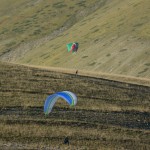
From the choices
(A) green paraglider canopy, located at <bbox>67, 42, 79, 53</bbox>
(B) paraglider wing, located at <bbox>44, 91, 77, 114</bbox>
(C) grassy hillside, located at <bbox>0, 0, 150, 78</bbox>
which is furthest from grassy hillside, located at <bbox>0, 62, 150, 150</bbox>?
(C) grassy hillside, located at <bbox>0, 0, 150, 78</bbox>

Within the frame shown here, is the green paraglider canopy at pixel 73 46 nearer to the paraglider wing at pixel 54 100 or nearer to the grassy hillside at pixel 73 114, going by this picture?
the grassy hillside at pixel 73 114

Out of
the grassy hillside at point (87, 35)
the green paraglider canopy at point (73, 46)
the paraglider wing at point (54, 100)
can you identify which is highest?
the paraglider wing at point (54, 100)

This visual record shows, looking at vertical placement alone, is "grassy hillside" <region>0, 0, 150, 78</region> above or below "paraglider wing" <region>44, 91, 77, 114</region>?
below

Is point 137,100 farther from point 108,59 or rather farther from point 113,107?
point 108,59

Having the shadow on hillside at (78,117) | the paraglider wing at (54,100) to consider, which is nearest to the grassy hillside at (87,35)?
the shadow on hillside at (78,117)

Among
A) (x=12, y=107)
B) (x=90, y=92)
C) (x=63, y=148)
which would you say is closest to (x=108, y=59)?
(x=90, y=92)

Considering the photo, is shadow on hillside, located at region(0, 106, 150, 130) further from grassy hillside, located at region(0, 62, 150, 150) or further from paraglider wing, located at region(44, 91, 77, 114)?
paraglider wing, located at region(44, 91, 77, 114)
